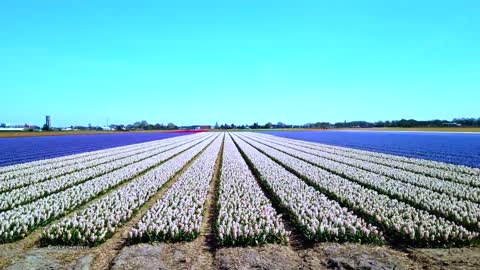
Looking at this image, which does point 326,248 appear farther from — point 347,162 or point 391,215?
point 347,162

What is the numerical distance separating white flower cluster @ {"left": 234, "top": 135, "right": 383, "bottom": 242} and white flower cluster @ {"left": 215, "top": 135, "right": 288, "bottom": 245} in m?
0.58

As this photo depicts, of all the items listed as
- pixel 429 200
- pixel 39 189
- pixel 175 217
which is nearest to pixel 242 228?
pixel 175 217

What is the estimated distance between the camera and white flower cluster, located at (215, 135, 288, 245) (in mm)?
8156

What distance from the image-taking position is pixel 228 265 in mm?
6848

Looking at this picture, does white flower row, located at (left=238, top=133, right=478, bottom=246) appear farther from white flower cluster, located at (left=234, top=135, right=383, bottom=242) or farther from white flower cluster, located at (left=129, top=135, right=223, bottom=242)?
white flower cluster, located at (left=129, top=135, right=223, bottom=242)

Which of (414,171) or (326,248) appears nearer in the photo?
(326,248)

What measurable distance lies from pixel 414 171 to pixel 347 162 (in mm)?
4545

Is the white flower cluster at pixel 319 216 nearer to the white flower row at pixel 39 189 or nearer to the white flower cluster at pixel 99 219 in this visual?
the white flower cluster at pixel 99 219

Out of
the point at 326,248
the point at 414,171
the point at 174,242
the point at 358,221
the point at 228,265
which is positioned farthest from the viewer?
the point at 414,171

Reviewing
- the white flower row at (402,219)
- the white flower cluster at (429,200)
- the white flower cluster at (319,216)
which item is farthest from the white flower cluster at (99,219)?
the white flower cluster at (429,200)

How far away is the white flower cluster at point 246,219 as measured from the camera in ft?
26.8

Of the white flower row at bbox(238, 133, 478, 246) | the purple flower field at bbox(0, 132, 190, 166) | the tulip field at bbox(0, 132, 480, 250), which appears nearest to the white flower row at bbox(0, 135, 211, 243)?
the tulip field at bbox(0, 132, 480, 250)

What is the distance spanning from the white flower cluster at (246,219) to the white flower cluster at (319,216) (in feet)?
1.90

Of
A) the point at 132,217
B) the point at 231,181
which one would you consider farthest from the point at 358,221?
the point at 231,181
